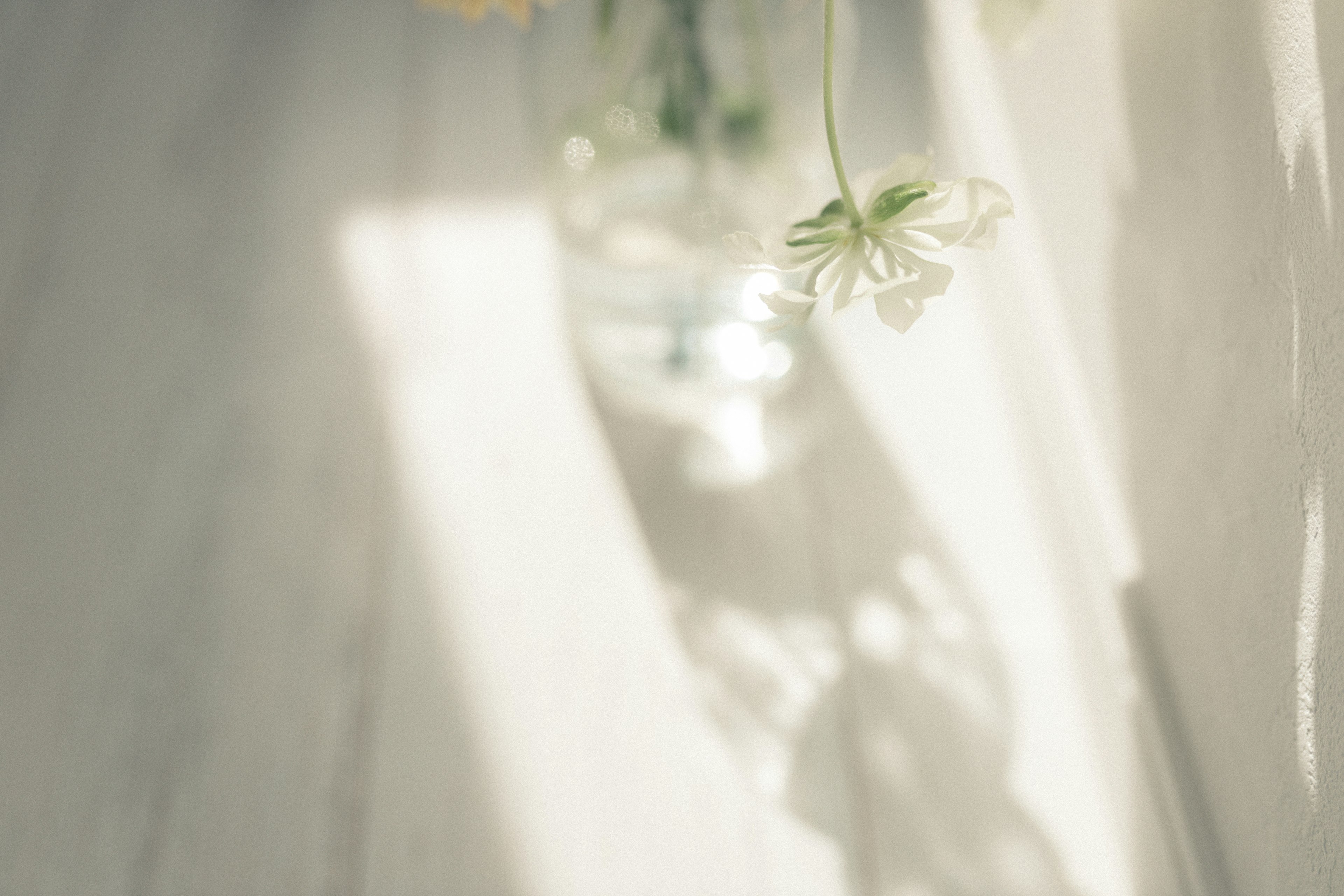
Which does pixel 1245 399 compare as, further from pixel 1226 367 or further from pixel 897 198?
pixel 897 198

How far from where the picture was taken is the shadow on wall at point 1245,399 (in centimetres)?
44

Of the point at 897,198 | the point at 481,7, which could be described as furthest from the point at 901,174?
the point at 481,7

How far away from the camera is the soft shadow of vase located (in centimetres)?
76

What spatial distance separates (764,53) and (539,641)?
1.60 feet

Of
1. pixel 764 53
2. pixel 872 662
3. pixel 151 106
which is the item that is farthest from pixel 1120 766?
pixel 151 106

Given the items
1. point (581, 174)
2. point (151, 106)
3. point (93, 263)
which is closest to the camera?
point (581, 174)

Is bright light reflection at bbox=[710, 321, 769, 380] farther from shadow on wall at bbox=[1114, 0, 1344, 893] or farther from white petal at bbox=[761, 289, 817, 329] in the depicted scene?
white petal at bbox=[761, 289, 817, 329]

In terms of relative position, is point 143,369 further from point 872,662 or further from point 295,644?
point 872,662

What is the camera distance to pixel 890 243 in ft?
1.33

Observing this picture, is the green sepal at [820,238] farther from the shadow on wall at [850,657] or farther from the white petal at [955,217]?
the shadow on wall at [850,657]

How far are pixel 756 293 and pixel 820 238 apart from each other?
16.4 inches

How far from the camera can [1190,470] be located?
604mm

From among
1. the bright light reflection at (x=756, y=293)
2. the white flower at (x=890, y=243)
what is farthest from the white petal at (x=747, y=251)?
the bright light reflection at (x=756, y=293)

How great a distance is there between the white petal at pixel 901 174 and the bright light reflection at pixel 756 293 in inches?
15.8
